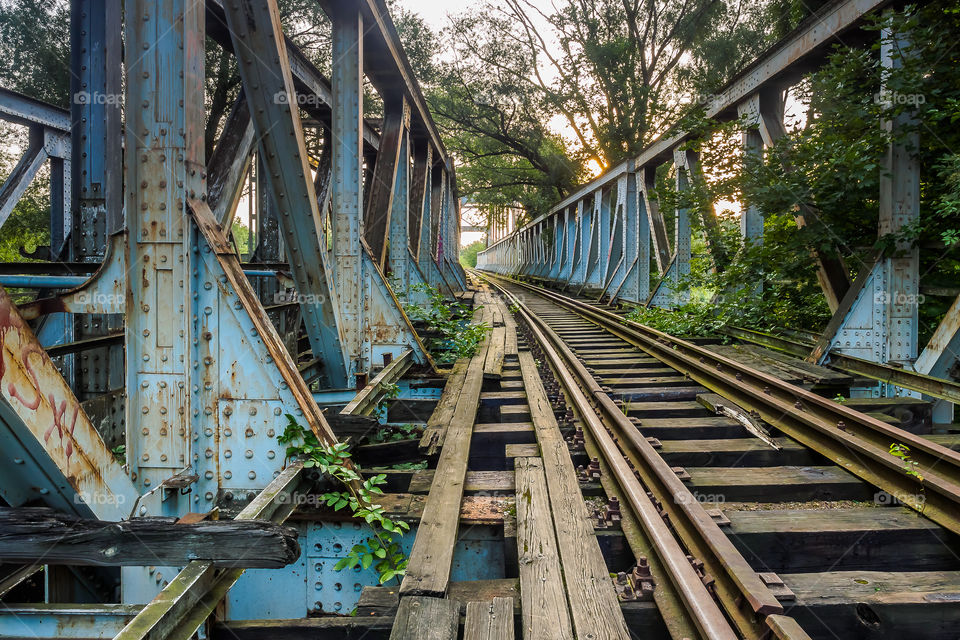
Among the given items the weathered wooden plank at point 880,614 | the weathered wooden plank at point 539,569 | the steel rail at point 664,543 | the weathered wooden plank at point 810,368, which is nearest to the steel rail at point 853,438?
the weathered wooden plank at point 810,368

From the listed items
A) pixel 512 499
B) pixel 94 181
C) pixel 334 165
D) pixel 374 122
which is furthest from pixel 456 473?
pixel 374 122

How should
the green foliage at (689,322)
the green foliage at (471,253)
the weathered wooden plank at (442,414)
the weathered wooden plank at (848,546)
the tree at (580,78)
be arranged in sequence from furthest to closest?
1. the green foliage at (471,253)
2. the tree at (580,78)
3. the green foliage at (689,322)
4. the weathered wooden plank at (442,414)
5. the weathered wooden plank at (848,546)

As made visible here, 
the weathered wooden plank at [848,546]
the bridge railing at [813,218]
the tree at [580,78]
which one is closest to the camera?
the weathered wooden plank at [848,546]

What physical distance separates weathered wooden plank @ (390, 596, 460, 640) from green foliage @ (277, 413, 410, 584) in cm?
60

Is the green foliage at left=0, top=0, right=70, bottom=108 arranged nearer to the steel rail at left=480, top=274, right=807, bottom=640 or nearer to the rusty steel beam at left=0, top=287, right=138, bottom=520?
the rusty steel beam at left=0, top=287, right=138, bottom=520

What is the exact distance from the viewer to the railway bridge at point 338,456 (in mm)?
2092

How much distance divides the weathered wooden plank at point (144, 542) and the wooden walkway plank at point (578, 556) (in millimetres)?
1036

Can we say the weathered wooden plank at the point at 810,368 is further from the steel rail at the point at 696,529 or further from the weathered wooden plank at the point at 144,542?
the weathered wooden plank at the point at 144,542

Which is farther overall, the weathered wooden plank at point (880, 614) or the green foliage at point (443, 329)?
the green foliage at point (443, 329)

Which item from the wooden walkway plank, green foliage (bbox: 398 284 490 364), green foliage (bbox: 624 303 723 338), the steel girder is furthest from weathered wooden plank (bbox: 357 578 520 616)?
green foliage (bbox: 624 303 723 338)

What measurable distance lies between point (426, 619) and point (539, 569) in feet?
1.67

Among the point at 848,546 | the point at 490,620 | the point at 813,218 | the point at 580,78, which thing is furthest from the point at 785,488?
the point at 580,78

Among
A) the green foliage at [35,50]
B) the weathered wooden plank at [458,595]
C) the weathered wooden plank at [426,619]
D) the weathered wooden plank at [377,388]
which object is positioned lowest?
the weathered wooden plank at [458,595]

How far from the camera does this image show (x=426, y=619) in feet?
6.50
